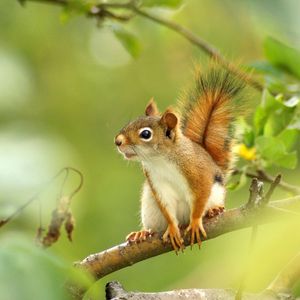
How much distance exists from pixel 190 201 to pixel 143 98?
3.02 meters

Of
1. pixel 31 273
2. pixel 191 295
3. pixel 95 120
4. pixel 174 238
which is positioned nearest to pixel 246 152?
pixel 174 238

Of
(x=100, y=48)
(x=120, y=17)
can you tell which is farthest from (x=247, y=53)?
(x=120, y=17)

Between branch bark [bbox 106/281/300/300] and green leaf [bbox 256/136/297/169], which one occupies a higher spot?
green leaf [bbox 256/136/297/169]

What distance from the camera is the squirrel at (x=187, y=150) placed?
1727 millimetres

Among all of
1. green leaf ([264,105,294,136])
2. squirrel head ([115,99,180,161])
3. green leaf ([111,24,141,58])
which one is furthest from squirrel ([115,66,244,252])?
green leaf ([111,24,141,58])

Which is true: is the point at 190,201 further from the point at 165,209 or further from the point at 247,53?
the point at 247,53

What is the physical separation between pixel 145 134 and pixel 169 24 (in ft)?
1.00

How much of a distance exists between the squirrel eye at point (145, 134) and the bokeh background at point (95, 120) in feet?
0.62

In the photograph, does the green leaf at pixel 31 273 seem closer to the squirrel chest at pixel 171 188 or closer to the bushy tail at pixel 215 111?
the squirrel chest at pixel 171 188

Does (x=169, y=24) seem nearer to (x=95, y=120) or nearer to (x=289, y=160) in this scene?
(x=289, y=160)

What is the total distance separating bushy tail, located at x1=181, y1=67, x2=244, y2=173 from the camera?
1.86 m

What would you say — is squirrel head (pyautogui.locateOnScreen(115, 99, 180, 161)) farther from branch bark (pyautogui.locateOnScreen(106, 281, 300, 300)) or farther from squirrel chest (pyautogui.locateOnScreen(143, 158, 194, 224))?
branch bark (pyautogui.locateOnScreen(106, 281, 300, 300))

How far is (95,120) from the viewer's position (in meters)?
4.70

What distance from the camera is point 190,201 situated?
1.71m
